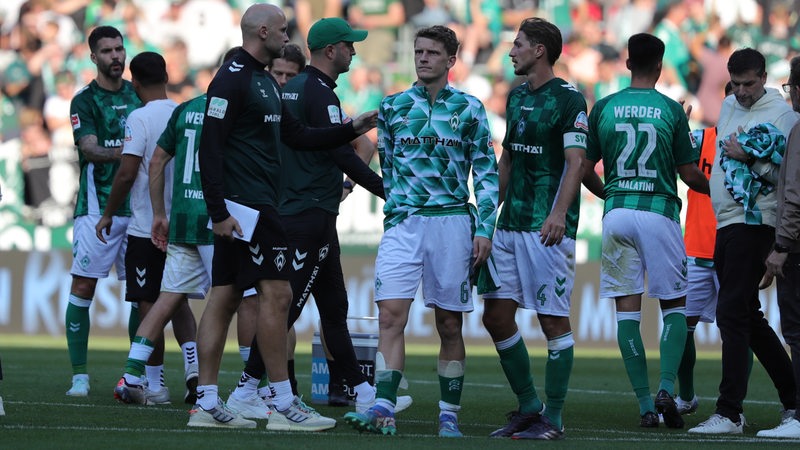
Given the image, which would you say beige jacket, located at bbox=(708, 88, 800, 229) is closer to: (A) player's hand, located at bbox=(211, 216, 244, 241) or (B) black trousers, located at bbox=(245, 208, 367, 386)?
(B) black trousers, located at bbox=(245, 208, 367, 386)

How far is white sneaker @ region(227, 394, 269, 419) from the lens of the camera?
28.7 ft

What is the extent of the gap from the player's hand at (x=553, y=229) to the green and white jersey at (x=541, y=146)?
16 cm

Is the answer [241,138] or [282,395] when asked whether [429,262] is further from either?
[241,138]

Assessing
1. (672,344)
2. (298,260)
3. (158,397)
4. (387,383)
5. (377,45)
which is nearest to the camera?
(387,383)

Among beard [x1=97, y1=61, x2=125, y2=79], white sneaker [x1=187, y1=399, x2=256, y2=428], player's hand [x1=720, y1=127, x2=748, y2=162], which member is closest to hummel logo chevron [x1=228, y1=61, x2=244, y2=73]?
white sneaker [x1=187, y1=399, x2=256, y2=428]

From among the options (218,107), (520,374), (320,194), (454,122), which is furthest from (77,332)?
(454,122)

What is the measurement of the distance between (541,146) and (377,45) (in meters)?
14.8

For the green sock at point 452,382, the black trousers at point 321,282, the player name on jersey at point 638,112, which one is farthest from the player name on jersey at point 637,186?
the black trousers at point 321,282

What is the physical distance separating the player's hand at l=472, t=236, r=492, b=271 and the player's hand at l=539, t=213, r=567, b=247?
38 cm

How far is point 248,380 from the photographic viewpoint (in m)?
8.95

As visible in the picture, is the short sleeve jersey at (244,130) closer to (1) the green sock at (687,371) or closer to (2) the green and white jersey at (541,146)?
(2) the green and white jersey at (541,146)

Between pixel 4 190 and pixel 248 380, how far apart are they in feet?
45.0

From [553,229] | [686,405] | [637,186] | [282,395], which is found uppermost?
[637,186]

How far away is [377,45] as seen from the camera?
22.8 metres
